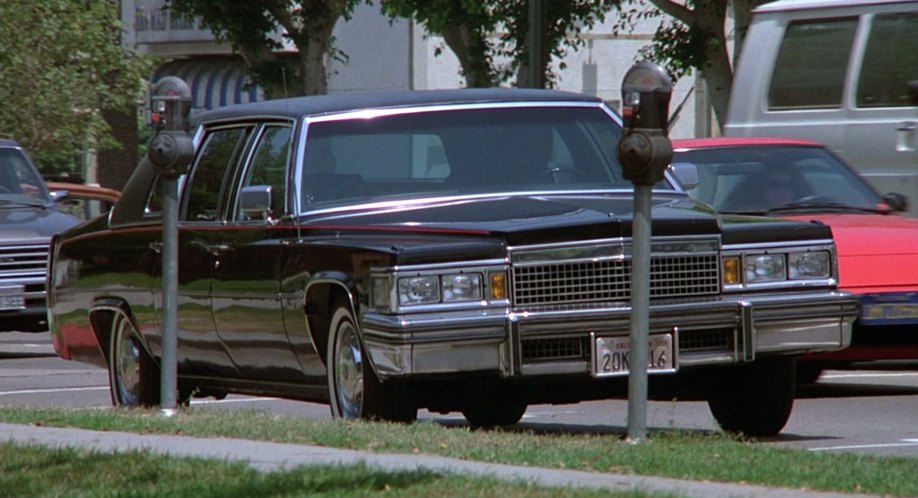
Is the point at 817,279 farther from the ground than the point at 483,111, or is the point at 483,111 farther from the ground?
the point at 483,111

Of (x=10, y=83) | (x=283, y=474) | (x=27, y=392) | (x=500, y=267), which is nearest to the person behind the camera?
(x=283, y=474)

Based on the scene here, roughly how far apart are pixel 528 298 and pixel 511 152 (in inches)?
61.4

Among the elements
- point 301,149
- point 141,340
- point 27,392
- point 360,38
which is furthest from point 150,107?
point 360,38

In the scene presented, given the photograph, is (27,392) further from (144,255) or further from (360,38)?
(360,38)

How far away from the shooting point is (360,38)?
145 ft

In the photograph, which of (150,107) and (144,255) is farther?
(144,255)

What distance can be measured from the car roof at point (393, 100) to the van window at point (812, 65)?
18.8 feet

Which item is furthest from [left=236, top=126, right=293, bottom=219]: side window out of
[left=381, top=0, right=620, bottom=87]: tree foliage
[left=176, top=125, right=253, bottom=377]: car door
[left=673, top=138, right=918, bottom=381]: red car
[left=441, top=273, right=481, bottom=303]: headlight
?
[left=381, top=0, right=620, bottom=87]: tree foliage

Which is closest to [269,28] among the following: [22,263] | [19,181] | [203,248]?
[19,181]

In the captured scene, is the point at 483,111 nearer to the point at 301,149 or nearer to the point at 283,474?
the point at 301,149

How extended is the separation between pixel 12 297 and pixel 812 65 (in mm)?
7179

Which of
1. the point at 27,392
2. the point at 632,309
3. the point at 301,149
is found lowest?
the point at 27,392

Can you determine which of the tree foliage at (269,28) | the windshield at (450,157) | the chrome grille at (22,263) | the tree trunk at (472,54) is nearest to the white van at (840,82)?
the windshield at (450,157)

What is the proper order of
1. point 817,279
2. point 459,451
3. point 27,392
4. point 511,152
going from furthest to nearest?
point 27,392
point 511,152
point 817,279
point 459,451
